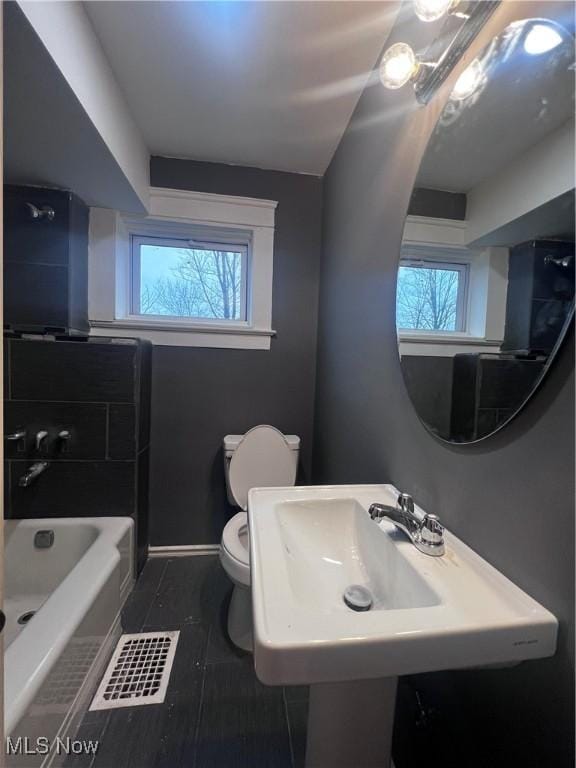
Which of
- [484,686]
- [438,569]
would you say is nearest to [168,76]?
[438,569]

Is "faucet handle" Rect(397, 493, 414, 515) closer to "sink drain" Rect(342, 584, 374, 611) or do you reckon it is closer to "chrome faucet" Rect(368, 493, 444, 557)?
"chrome faucet" Rect(368, 493, 444, 557)

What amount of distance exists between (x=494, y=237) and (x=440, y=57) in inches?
20.5

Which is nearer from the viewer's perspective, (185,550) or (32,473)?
(32,473)

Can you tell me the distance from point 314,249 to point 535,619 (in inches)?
76.1

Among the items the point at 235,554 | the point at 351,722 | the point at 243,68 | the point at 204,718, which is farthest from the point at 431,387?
the point at 243,68

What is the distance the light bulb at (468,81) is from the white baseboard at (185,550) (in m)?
2.24

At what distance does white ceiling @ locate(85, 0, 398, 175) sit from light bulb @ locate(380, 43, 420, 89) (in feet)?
1.37

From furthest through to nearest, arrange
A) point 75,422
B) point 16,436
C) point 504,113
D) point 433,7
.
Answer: point 75,422 → point 16,436 → point 433,7 → point 504,113

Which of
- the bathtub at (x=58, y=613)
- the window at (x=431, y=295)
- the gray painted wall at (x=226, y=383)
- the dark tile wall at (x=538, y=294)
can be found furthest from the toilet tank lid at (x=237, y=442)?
the dark tile wall at (x=538, y=294)

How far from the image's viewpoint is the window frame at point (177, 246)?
2002 millimetres

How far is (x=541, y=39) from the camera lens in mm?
587

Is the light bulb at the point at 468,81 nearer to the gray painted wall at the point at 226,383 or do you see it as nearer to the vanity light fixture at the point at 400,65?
the vanity light fixture at the point at 400,65

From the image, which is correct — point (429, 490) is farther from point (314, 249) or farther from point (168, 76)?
point (168, 76)

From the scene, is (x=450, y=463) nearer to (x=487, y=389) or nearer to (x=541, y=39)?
(x=487, y=389)
